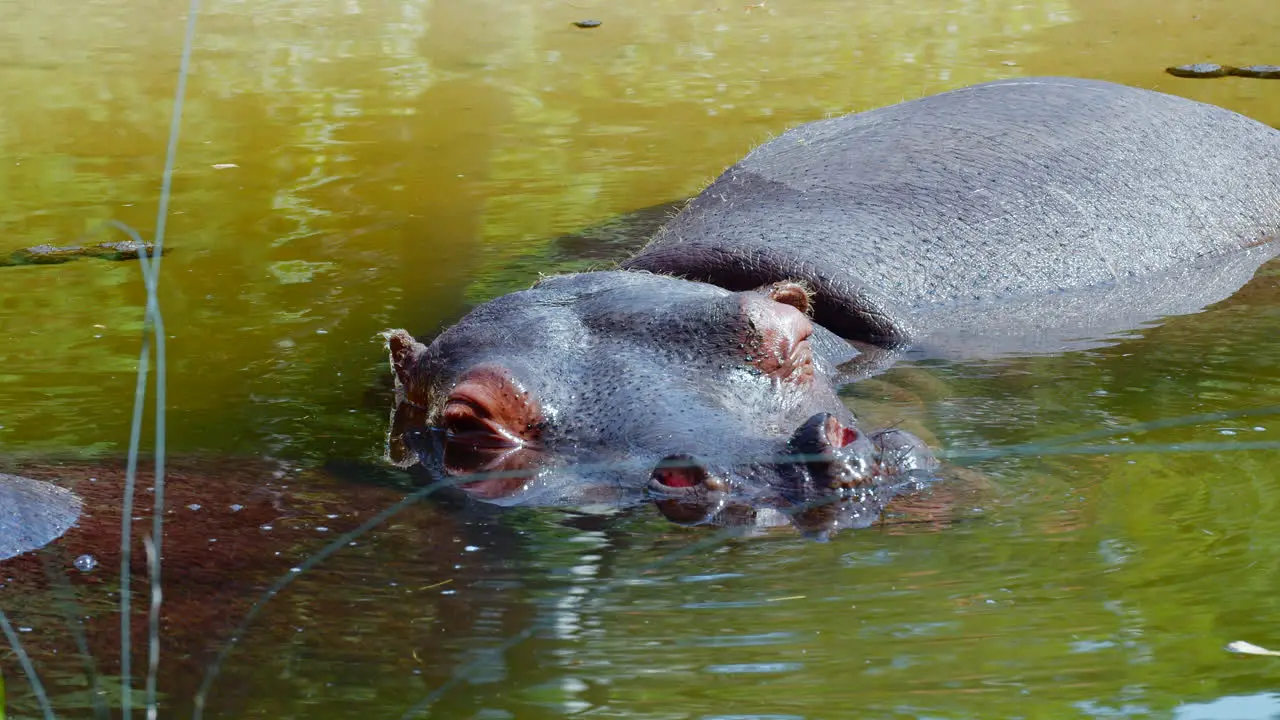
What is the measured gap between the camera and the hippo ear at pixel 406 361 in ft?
17.1

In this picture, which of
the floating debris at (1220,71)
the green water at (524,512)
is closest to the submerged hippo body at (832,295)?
the green water at (524,512)

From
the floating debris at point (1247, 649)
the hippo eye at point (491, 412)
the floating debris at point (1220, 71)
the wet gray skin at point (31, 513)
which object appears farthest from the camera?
the floating debris at point (1220, 71)

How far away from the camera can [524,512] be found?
4.07 m

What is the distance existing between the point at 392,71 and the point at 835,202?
6630 millimetres

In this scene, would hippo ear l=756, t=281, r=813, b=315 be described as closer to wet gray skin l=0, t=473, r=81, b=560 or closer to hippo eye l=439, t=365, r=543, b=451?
hippo eye l=439, t=365, r=543, b=451

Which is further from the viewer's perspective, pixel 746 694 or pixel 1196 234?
pixel 1196 234

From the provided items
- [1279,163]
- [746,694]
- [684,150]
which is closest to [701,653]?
[746,694]

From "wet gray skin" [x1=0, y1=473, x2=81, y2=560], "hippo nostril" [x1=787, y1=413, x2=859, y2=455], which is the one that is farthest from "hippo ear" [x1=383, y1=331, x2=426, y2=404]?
"hippo nostril" [x1=787, y1=413, x2=859, y2=455]

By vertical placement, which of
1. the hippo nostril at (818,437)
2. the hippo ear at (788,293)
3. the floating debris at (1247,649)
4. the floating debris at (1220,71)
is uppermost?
the hippo nostril at (818,437)

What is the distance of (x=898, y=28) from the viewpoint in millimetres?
12805

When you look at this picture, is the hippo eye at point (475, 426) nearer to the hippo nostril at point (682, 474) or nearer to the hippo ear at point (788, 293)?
the hippo nostril at point (682, 474)

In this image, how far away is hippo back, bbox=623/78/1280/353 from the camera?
588 centimetres

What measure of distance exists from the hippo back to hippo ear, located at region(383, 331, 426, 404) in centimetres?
108

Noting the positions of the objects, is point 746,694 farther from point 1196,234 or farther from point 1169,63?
point 1169,63
